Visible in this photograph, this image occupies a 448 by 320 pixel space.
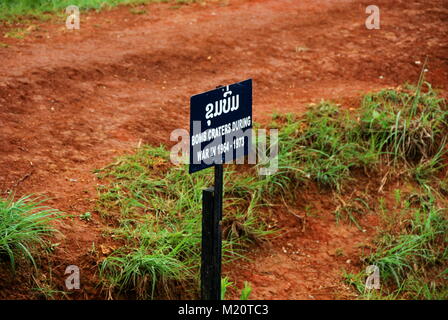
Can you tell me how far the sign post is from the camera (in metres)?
2.65

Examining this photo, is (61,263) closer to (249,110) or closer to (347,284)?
(249,110)

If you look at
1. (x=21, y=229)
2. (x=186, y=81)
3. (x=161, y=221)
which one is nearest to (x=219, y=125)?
(x=161, y=221)

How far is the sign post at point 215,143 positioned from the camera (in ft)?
8.68

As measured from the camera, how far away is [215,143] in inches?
107

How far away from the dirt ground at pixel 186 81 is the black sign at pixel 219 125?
3.45 feet

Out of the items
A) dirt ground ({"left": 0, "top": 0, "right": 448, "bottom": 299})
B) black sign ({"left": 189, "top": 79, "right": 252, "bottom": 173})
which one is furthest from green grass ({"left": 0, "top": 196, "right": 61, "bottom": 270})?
black sign ({"left": 189, "top": 79, "right": 252, "bottom": 173})

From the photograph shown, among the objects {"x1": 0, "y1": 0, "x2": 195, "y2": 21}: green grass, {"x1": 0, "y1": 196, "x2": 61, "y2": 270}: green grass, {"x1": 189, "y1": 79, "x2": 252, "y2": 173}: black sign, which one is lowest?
{"x1": 0, "y1": 196, "x2": 61, "y2": 270}: green grass

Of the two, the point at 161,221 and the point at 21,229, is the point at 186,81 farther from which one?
the point at 21,229

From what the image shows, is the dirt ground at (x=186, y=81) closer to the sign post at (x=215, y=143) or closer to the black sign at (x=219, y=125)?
the sign post at (x=215, y=143)

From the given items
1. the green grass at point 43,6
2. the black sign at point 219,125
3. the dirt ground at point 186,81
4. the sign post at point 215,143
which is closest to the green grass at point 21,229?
the dirt ground at point 186,81

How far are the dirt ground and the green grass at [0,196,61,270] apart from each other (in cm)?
11

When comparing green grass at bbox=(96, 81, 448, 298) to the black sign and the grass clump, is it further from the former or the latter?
the black sign

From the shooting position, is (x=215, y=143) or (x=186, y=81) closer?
(x=215, y=143)

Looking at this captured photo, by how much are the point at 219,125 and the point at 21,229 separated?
49.8 inches
